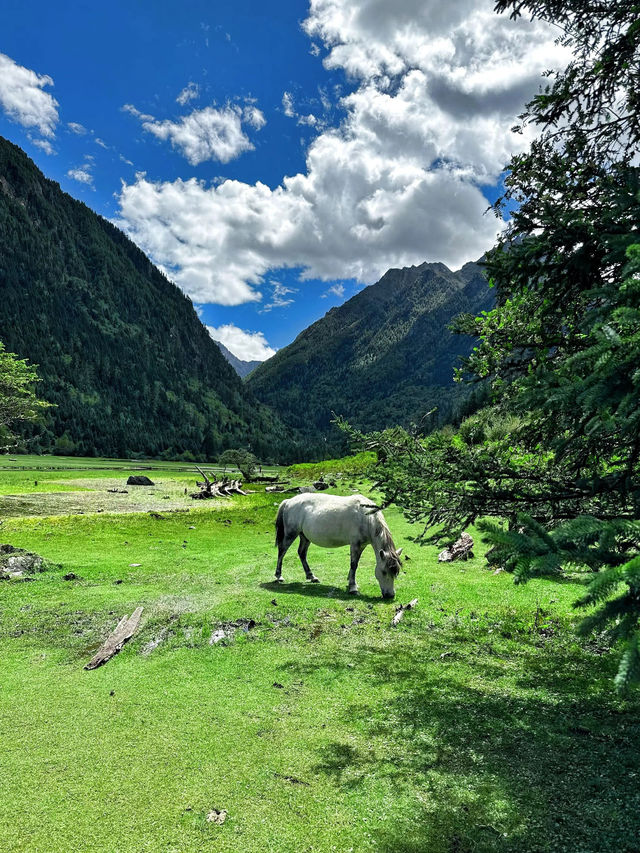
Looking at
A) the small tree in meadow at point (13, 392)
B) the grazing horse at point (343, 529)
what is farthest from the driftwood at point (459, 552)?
the small tree in meadow at point (13, 392)

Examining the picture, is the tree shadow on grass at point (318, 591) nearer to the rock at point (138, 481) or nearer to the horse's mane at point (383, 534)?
the horse's mane at point (383, 534)

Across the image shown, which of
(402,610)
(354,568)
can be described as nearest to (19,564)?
(354,568)

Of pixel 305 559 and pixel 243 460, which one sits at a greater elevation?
pixel 243 460

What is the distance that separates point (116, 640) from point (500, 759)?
7.46m

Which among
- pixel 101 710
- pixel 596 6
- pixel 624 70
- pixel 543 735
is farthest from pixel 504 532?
pixel 596 6

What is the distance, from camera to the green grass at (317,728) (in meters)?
4.33

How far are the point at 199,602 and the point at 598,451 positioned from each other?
401 inches

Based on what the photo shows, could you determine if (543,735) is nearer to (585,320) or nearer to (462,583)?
(585,320)

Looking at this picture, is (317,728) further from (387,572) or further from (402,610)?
(387,572)

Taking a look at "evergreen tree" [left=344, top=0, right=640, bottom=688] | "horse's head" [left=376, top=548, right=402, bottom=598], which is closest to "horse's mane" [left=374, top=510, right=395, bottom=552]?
"horse's head" [left=376, top=548, right=402, bottom=598]

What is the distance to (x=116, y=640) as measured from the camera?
9.06m

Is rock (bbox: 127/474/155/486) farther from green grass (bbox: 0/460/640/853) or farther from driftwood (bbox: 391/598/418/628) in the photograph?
driftwood (bbox: 391/598/418/628)

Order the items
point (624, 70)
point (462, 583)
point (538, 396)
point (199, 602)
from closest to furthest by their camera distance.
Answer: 1. point (538, 396)
2. point (624, 70)
3. point (199, 602)
4. point (462, 583)

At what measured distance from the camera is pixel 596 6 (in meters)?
7.38
